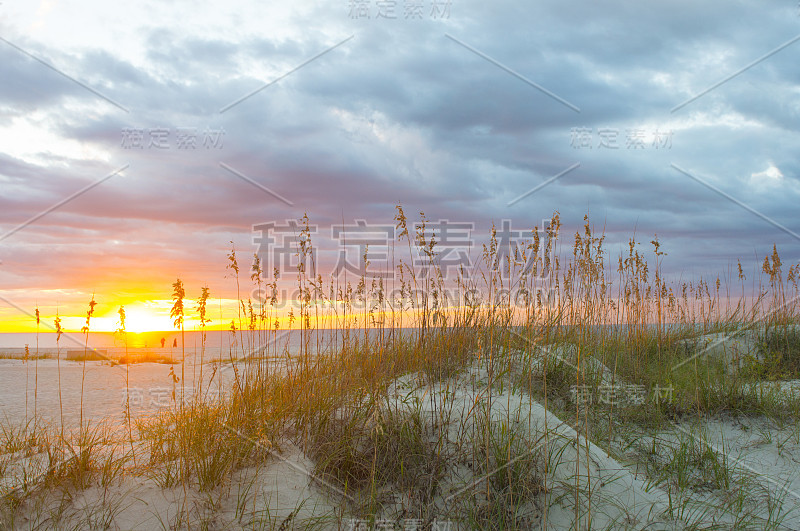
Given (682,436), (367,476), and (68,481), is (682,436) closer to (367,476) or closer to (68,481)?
(367,476)

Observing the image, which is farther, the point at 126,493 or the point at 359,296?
the point at 359,296

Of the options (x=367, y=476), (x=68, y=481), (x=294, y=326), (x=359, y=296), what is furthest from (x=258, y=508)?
(x=359, y=296)

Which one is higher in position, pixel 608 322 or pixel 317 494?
pixel 608 322

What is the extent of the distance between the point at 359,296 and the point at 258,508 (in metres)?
2.99

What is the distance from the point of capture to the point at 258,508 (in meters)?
3.01

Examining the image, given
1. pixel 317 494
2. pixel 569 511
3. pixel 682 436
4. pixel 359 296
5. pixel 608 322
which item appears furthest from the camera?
pixel 608 322

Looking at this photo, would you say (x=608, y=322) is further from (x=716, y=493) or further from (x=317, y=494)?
(x=317, y=494)

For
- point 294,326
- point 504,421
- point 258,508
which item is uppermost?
point 294,326

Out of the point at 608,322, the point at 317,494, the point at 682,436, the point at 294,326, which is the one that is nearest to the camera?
the point at 317,494

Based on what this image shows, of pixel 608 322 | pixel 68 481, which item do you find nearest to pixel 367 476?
pixel 68 481

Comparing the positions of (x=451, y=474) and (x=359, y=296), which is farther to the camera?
(x=359, y=296)

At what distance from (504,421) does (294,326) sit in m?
2.63

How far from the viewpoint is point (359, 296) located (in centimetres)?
573

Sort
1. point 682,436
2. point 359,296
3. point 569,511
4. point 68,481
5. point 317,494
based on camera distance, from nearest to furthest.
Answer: point 569,511 → point 317,494 → point 68,481 → point 682,436 → point 359,296
